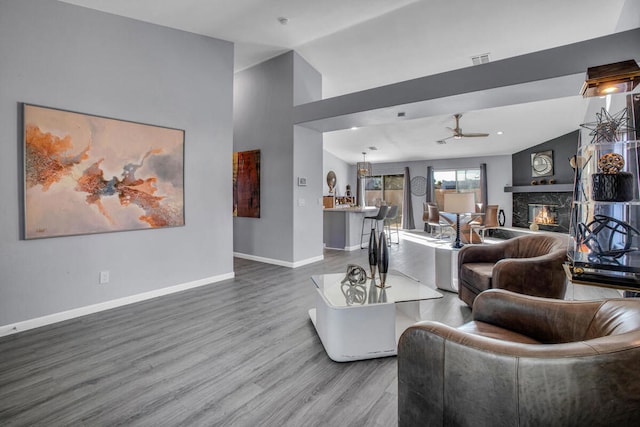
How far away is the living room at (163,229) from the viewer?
2.31m

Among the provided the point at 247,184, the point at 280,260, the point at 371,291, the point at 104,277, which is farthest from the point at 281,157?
the point at 371,291

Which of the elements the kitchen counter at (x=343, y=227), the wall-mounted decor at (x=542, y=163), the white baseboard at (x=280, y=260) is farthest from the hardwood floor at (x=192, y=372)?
the wall-mounted decor at (x=542, y=163)

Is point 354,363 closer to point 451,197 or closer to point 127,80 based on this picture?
point 451,197

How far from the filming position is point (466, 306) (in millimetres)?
3129

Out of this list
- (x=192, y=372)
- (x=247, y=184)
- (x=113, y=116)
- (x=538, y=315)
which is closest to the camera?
(x=538, y=315)

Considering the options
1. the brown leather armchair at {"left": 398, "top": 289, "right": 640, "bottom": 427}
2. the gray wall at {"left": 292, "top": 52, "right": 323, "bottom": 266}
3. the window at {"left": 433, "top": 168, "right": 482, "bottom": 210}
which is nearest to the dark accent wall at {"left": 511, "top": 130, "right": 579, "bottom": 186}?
the window at {"left": 433, "top": 168, "right": 482, "bottom": 210}

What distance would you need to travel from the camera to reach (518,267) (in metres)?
2.54

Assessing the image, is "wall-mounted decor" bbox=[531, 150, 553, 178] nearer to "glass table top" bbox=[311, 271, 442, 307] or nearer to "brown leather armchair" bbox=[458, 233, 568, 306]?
"brown leather armchair" bbox=[458, 233, 568, 306]

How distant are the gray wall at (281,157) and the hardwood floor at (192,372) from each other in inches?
80.1

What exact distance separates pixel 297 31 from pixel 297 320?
3754 millimetres

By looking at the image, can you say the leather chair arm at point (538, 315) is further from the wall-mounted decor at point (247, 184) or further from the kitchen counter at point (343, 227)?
the kitchen counter at point (343, 227)

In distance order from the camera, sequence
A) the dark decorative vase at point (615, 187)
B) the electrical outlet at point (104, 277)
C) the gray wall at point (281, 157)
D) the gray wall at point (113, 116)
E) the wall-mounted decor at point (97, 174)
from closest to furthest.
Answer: the dark decorative vase at point (615, 187) → the gray wall at point (113, 116) → the wall-mounted decor at point (97, 174) → the electrical outlet at point (104, 277) → the gray wall at point (281, 157)

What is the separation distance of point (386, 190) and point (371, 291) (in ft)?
30.4

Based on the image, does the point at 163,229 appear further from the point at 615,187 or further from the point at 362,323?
the point at 615,187
